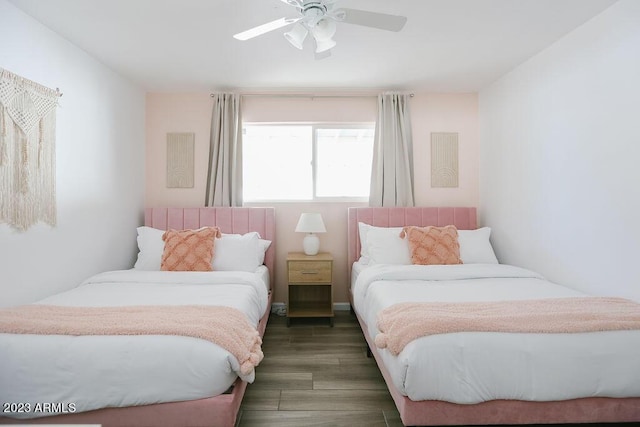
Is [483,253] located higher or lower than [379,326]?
higher

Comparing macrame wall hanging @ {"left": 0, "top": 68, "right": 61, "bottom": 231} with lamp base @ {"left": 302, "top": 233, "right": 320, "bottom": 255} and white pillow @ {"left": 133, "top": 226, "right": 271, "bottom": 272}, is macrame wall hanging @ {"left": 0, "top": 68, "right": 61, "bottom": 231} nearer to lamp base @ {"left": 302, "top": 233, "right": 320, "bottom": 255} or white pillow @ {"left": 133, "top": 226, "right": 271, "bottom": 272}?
white pillow @ {"left": 133, "top": 226, "right": 271, "bottom": 272}

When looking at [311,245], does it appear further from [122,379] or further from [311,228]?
[122,379]

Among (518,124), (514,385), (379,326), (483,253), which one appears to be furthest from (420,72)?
(514,385)

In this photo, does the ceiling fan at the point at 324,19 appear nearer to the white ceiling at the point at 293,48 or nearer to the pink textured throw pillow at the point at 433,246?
the white ceiling at the point at 293,48

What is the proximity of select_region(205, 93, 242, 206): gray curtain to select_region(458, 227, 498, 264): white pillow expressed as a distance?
2.35m

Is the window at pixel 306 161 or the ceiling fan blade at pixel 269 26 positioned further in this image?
the window at pixel 306 161

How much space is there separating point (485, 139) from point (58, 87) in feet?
13.2

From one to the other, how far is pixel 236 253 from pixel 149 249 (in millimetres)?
825

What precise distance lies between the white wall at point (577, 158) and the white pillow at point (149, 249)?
3.35 m

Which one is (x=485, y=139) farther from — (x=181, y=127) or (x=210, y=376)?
(x=210, y=376)

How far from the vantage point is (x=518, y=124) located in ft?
11.4

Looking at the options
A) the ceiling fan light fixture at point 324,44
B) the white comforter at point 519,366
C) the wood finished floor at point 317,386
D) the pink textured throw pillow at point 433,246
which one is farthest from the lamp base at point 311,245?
the white comforter at point 519,366

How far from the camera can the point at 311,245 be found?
392cm

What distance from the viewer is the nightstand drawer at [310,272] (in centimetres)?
374
